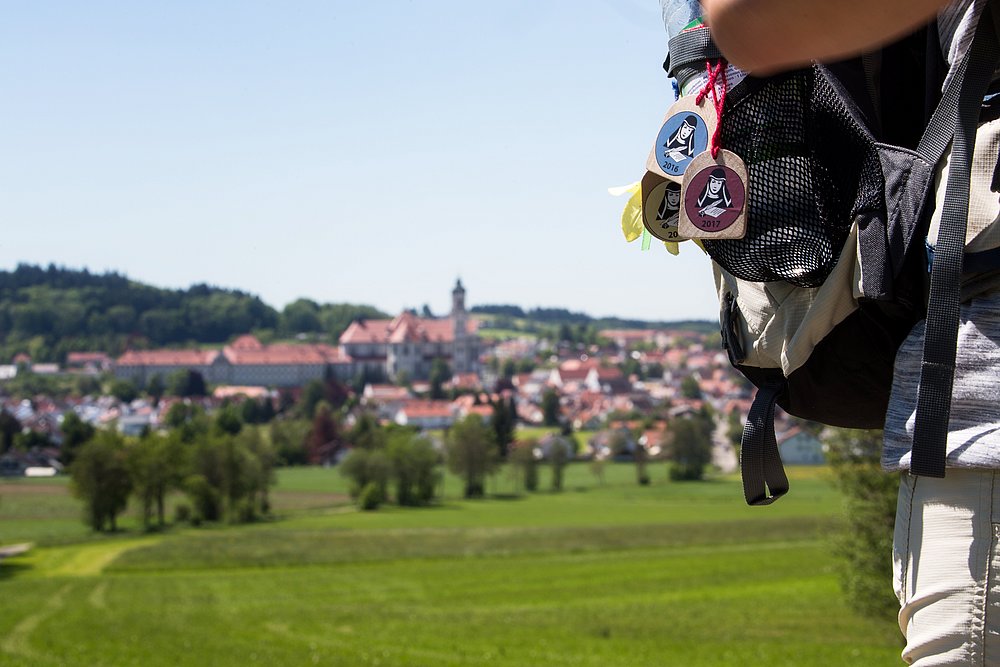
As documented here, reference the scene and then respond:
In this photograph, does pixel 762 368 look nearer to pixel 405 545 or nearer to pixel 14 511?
pixel 405 545

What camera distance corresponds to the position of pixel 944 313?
133 centimetres

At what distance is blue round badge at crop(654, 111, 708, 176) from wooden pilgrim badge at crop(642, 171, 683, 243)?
0.21 feet

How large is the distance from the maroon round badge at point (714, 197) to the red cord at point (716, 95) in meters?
0.03

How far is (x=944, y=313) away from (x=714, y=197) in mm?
382

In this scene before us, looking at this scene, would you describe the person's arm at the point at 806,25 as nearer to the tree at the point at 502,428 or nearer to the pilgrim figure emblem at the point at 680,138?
the pilgrim figure emblem at the point at 680,138

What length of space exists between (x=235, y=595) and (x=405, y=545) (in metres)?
18.9

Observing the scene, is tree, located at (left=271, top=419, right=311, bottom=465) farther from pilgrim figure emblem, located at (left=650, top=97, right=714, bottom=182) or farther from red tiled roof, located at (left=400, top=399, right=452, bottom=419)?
pilgrim figure emblem, located at (left=650, top=97, right=714, bottom=182)

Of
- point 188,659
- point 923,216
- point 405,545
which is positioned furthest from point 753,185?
point 405,545

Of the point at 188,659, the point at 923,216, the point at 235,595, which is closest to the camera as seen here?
the point at 923,216

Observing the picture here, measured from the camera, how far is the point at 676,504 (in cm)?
8150

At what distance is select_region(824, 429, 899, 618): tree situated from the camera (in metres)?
24.4

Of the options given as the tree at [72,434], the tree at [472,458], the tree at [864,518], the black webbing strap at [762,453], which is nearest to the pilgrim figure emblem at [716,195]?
the black webbing strap at [762,453]

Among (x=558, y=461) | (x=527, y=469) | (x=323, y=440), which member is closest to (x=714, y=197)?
(x=527, y=469)

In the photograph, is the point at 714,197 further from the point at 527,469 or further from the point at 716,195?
the point at 527,469
